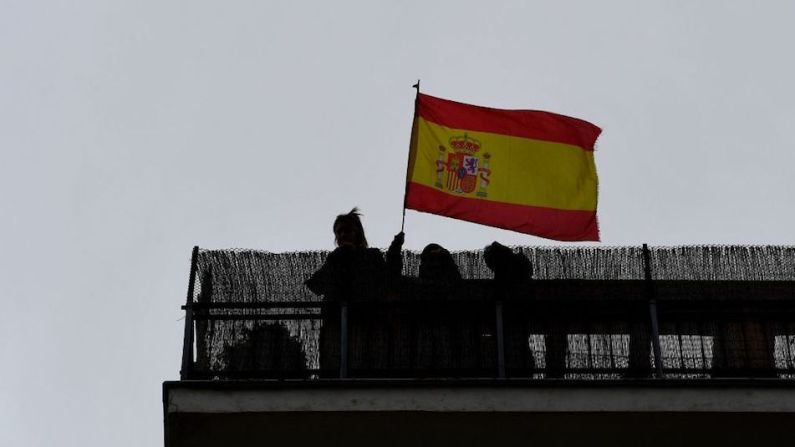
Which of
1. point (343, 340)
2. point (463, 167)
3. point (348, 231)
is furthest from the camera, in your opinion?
point (463, 167)

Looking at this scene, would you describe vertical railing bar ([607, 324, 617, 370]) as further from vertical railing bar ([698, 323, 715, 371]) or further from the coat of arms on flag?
the coat of arms on flag

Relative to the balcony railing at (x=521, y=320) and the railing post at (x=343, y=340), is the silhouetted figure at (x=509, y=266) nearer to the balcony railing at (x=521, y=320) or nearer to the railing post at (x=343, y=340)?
the balcony railing at (x=521, y=320)

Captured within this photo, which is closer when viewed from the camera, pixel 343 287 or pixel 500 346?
pixel 500 346

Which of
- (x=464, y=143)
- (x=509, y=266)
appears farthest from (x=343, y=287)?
(x=464, y=143)

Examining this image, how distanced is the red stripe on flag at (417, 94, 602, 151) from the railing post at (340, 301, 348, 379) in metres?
3.61

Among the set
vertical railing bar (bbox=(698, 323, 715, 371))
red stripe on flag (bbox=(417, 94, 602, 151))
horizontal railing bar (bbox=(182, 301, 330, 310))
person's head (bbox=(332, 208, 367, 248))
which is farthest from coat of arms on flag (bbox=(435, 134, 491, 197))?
vertical railing bar (bbox=(698, 323, 715, 371))

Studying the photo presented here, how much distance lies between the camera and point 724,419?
37.3ft

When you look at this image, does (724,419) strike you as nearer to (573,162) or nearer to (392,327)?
(392,327)

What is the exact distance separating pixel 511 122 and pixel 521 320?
3804 mm

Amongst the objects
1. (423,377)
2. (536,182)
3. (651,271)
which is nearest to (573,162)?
(536,182)

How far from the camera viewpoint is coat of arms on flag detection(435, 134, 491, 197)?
1473 cm

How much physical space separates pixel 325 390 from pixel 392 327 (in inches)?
36.0

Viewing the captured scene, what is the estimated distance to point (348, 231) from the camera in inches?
528

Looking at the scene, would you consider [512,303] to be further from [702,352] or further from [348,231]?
[348,231]
